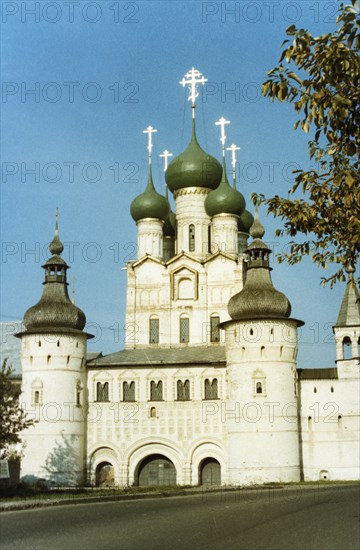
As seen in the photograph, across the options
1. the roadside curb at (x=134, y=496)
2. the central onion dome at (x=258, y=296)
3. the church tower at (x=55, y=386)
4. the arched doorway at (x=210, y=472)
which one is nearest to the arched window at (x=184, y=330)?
the central onion dome at (x=258, y=296)

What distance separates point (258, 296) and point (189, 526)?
22.4 m

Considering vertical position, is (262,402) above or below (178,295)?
below

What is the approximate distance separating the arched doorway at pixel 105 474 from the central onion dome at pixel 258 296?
30.8ft

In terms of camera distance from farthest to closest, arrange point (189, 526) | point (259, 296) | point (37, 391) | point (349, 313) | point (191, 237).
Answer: point (191, 237), point (349, 313), point (37, 391), point (259, 296), point (189, 526)

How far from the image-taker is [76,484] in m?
36.9

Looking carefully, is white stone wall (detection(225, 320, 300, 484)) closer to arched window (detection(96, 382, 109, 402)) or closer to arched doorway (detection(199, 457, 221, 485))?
arched doorway (detection(199, 457, 221, 485))

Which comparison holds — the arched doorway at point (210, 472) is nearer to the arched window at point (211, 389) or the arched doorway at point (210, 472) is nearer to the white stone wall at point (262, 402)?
the white stone wall at point (262, 402)

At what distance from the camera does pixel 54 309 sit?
3881 cm

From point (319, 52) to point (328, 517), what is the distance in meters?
11.9

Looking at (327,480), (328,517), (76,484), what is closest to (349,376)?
(327,480)

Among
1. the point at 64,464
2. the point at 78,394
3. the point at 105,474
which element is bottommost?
the point at 105,474

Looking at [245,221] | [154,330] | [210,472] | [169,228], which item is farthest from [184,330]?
[245,221]

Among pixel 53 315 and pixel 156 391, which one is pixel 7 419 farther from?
pixel 156 391

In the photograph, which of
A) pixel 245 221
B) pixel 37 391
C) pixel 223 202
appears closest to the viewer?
pixel 37 391
